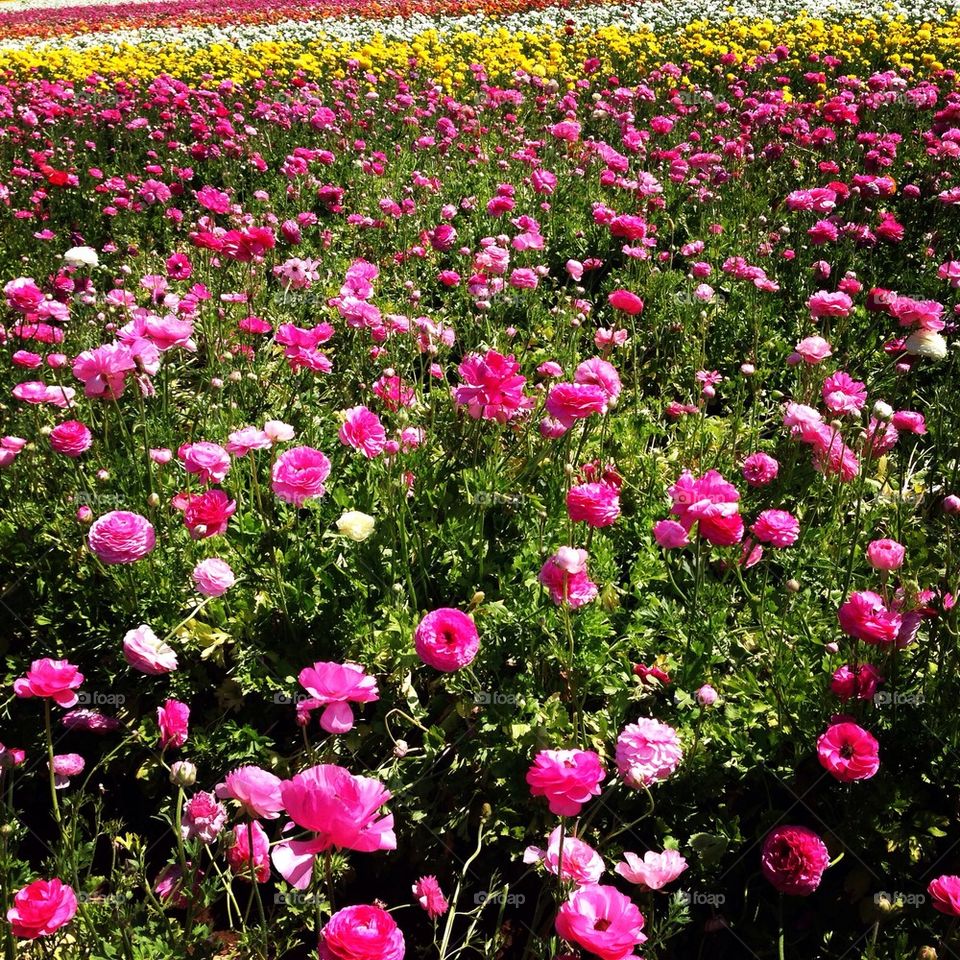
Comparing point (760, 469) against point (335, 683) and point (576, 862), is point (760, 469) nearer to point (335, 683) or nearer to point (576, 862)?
point (576, 862)

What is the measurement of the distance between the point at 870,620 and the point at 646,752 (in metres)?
0.59

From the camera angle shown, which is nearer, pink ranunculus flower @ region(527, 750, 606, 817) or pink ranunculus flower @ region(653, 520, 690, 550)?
pink ranunculus flower @ region(527, 750, 606, 817)

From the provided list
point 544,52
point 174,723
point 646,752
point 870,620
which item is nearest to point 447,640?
point 646,752

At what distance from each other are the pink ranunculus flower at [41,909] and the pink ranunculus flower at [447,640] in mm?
764

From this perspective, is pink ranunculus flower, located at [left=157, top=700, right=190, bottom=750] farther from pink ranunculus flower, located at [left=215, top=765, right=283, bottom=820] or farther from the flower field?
pink ranunculus flower, located at [left=215, top=765, right=283, bottom=820]

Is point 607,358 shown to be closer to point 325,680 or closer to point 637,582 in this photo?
point 637,582

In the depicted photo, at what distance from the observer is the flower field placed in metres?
1.71

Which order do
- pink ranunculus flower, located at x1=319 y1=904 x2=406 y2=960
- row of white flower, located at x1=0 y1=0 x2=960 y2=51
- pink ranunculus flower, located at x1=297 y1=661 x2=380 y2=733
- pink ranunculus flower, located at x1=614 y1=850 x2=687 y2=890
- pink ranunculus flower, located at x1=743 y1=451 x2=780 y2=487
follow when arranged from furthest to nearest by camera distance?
row of white flower, located at x1=0 y1=0 x2=960 y2=51 < pink ranunculus flower, located at x1=743 y1=451 x2=780 y2=487 < pink ranunculus flower, located at x1=614 y1=850 x2=687 y2=890 < pink ranunculus flower, located at x1=297 y1=661 x2=380 y2=733 < pink ranunculus flower, located at x1=319 y1=904 x2=406 y2=960

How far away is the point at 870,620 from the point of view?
5.74 ft

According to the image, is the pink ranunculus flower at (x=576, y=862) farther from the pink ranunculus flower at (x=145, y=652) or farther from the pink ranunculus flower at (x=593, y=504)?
the pink ranunculus flower at (x=145, y=652)

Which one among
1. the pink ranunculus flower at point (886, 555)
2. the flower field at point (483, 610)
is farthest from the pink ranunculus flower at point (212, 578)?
the pink ranunculus flower at point (886, 555)

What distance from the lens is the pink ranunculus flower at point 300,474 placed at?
6.57ft

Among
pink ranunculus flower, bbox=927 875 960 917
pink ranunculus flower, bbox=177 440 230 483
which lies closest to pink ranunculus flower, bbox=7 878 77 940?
pink ranunculus flower, bbox=177 440 230 483

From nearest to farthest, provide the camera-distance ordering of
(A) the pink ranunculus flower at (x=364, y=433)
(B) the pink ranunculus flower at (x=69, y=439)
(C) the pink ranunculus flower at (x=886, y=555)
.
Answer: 1. (C) the pink ranunculus flower at (x=886, y=555)
2. (A) the pink ranunculus flower at (x=364, y=433)
3. (B) the pink ranunculus flower at (x=69, y=439)
